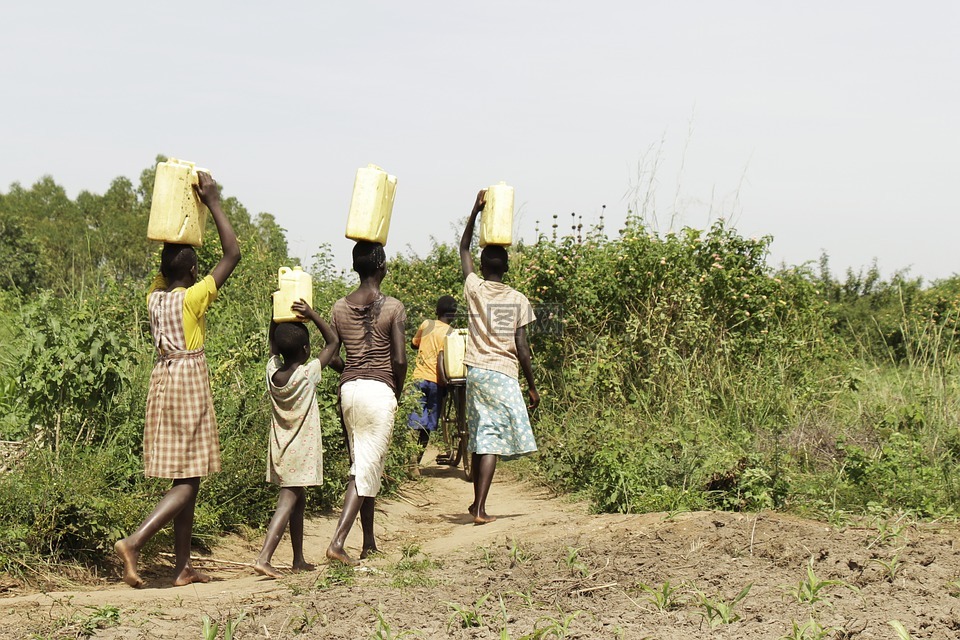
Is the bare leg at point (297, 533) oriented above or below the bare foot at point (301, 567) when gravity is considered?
above

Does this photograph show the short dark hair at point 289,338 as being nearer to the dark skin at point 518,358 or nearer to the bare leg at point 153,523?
the bare leg at point 153,523

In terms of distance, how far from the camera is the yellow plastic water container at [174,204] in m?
4.71

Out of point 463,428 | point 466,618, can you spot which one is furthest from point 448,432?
point 466,618

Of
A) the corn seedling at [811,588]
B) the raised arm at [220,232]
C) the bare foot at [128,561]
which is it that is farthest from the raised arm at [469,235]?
the corn seedling at [811,588]

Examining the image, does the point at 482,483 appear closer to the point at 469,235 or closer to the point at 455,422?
the point at 469,235

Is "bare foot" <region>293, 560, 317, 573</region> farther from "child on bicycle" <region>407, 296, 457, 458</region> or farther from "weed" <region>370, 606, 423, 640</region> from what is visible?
"child on bicycle" <region>407, 296, 457, 458</region>

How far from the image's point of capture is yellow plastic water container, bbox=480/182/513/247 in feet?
20.6

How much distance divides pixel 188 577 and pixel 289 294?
1541 millimetres

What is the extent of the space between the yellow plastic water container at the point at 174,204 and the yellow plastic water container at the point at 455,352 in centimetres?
368

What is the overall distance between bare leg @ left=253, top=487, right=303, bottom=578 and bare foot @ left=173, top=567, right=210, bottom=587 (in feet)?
0.89

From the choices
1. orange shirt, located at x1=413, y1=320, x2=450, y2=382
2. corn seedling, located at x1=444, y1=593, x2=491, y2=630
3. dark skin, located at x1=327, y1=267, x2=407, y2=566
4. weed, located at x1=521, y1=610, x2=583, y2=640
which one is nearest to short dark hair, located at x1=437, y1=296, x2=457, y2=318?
orange shirt, located at x1=413, y1=320, x2=450, y2=382

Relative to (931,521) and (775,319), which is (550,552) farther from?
(775,319)

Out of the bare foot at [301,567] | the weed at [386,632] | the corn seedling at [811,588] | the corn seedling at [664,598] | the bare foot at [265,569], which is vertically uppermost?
the corn seedling at [811,588]

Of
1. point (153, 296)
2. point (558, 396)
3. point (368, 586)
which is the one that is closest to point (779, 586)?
point (368, 586)
